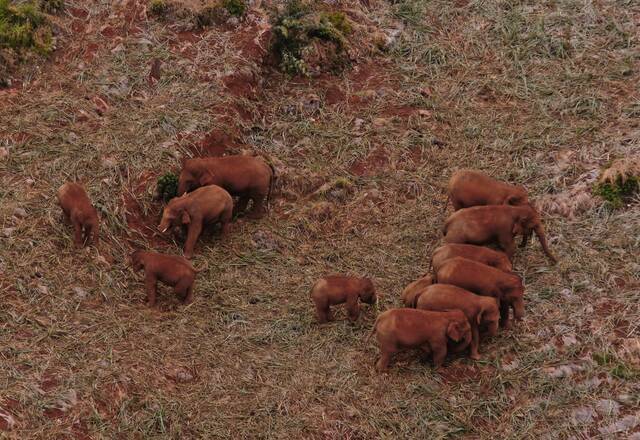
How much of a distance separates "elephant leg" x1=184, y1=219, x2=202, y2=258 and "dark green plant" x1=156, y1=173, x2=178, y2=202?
0.96 m

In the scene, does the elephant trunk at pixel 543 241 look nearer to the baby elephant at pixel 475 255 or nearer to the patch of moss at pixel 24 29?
the baby elephant at pixel 475 255

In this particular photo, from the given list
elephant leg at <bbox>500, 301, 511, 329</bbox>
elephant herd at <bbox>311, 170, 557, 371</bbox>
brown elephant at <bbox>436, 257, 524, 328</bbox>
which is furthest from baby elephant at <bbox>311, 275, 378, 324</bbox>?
elephant leg at <bbox>500, 301, 511, 329</bbox>

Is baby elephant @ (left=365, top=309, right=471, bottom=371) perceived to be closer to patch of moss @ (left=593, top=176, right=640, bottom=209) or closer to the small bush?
patch of moss @ (left=593, top=176, right=640, bottom=209)

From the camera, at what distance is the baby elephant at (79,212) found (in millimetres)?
12180

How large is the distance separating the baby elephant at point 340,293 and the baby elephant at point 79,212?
299cm

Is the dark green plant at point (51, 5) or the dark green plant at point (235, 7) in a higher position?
the dark green plant at point (235, 7)

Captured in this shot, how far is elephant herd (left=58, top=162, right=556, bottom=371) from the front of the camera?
10711 mm

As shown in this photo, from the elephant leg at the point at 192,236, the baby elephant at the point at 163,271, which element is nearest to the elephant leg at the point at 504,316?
the baby elephant at the point at 163,271

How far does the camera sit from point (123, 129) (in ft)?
47.0

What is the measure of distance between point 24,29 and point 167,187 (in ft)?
14.1

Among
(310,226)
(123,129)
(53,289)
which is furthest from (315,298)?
(123,129)

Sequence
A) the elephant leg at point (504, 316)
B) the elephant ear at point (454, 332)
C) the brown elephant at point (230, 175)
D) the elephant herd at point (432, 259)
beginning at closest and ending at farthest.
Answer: the elephant ear at point (454, 332), the elephant herd at point (432, 259), the elephant leg at point (504, 316), the brown elephant at point (230, 175)

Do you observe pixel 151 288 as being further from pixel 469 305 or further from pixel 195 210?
pixel 469 305

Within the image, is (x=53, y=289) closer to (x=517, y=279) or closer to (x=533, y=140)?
(x=517, y=279)
